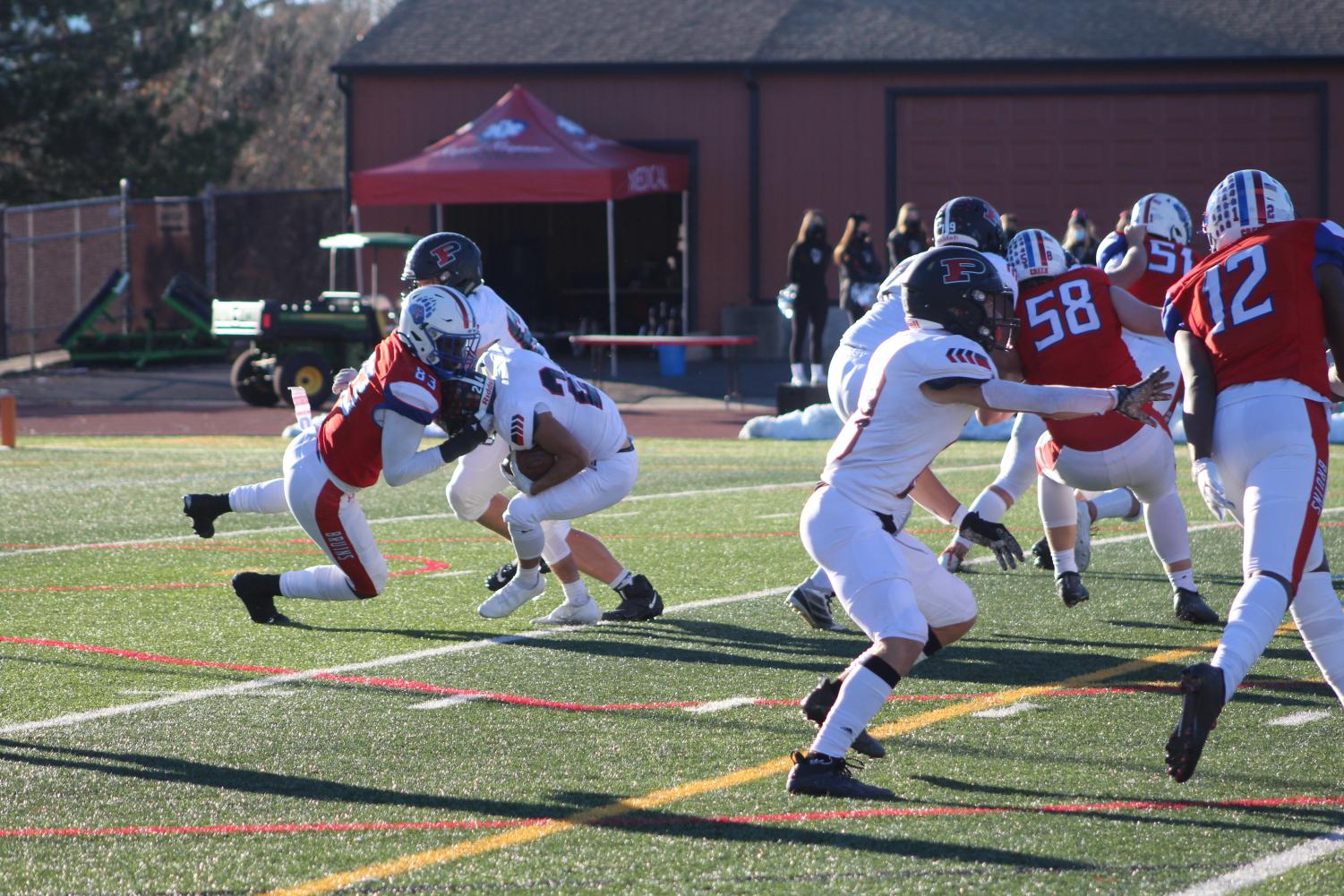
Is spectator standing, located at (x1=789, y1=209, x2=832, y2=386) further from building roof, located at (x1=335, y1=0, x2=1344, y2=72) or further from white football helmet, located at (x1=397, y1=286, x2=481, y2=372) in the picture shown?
white football helmet, located at (x1=397, y1=286, x2=481, y2=372)

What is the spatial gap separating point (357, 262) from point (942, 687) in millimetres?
18725

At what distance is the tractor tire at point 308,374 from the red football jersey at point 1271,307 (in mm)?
15455

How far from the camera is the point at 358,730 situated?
5.86 meters

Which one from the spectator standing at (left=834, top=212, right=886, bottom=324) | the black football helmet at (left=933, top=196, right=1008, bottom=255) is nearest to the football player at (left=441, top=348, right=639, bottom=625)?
the black football helmet at (left=933, top=196, right=1008, bottom=255)

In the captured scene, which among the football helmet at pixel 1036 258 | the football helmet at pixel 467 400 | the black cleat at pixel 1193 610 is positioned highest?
the football helmet at pixel 1036 258

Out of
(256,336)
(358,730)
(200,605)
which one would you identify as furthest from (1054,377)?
(256,336)

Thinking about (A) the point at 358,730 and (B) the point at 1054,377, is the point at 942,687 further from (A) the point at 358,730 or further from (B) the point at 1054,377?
(A) the point at 358,730

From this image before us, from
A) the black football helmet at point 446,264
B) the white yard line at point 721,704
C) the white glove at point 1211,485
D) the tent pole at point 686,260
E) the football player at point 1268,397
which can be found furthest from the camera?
the tent pole at point 686,260

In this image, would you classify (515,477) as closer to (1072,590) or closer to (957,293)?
(1072,590)

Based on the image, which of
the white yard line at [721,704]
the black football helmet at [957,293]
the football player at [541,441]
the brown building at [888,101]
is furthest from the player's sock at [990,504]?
the brown building at [888,101]

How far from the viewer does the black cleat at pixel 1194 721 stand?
4.75 m

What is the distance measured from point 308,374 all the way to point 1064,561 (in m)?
13.4

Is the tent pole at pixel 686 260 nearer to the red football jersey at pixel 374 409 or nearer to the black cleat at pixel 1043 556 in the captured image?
the black cleat at pixel 1043 556

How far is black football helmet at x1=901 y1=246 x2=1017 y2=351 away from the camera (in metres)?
5.37
